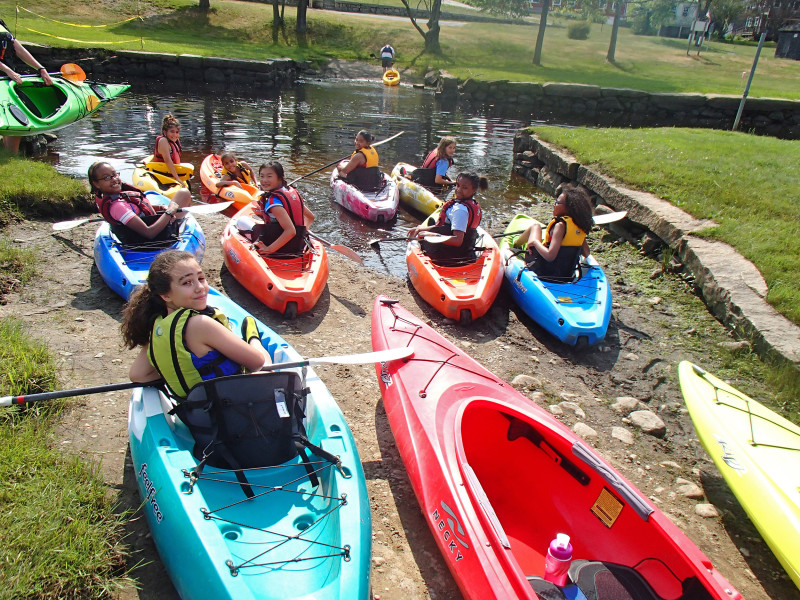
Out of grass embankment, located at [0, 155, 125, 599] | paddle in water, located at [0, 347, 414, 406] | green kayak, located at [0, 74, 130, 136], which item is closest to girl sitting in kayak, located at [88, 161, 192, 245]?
grass embankment, located at [0, 155, 125, 599]

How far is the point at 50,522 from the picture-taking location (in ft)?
8.94

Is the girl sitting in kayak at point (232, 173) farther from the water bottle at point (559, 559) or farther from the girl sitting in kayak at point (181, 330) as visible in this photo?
the water bottle at point (559, 559)

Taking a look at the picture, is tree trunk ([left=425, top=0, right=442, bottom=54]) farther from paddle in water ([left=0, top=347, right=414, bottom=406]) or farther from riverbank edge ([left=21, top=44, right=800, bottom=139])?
paddle in water ([left=0, top=347, right=414, bottom=406])

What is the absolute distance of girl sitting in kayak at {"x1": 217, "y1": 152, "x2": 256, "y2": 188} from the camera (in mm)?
9125

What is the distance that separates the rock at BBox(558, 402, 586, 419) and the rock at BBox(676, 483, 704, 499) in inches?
35.6

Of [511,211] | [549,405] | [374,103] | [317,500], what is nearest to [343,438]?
[317,500]

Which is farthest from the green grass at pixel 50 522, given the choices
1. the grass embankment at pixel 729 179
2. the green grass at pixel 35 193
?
the grass embankment at pixel 729 179

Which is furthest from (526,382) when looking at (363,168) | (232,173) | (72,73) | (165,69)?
(165,69)

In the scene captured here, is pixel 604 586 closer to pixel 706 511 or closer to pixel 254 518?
pixel 706 511

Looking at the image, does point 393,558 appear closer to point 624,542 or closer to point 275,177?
point 624,542

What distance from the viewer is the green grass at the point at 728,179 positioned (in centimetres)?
660

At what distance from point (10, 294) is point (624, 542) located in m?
5.39

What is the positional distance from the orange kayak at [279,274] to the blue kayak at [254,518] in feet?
7.70

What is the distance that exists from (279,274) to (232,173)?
3867 mm
